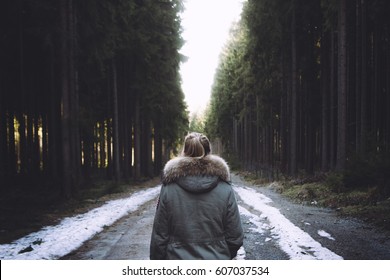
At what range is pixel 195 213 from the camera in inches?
117

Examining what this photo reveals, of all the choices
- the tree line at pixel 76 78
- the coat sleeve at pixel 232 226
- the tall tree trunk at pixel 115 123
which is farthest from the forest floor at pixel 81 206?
the coat sleeve at pixel 232 226

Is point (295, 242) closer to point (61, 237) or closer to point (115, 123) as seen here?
point (61, 237)

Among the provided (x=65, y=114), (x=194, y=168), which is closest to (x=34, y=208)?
(x=65, y=114)

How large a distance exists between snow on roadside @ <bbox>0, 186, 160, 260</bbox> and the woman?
3924 millimetres

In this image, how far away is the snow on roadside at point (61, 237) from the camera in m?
6.16

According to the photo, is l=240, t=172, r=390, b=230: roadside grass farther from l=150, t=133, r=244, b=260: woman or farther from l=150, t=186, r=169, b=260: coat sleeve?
l=150, t=186, r=169, b=260: coat sleeve

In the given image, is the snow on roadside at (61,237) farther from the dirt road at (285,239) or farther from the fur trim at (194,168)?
the fur trim at (194,168)

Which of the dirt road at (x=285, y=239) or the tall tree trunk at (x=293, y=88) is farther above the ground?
the tall tree trunk at (x=293, y=88)

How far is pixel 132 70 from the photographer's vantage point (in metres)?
21.6

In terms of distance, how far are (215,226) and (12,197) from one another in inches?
410

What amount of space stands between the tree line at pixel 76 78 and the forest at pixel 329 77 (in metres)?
6.42

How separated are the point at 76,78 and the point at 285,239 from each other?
36.5ft
